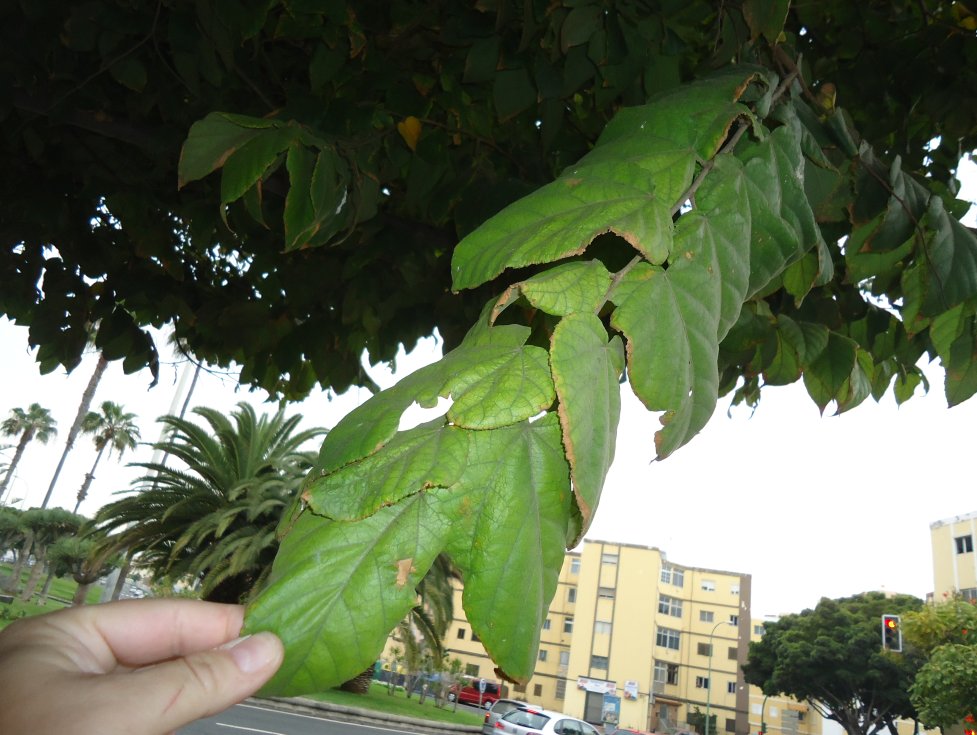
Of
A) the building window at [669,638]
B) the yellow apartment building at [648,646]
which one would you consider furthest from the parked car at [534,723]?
the building window at [669,638]

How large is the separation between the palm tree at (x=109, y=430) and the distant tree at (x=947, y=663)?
36539 millimetres

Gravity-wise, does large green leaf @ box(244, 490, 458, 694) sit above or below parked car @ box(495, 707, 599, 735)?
above

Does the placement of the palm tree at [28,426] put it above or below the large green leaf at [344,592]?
above

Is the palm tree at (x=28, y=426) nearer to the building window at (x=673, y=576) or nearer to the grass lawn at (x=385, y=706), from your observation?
the grass lawn at (x=385, y=706)

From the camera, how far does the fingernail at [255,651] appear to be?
0.54 meters

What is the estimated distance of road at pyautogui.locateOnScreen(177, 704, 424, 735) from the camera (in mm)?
10816

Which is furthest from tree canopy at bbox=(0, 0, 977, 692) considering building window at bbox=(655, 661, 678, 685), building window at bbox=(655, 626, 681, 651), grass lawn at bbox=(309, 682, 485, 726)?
building window at bbox=(655, 661, 678, 685)

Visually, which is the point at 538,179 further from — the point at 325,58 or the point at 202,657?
the point at 202,657

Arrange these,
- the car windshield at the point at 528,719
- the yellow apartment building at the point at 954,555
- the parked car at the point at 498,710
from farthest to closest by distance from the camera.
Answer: the yellow apartment building at the point at 954,555 → the parked car at the point at 498,710 → the car windshield at the point at 528,719

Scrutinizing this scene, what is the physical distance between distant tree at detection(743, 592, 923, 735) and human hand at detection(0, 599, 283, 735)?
32653 millimetres

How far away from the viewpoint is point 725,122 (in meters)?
0.83

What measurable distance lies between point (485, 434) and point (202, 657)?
13.4 inches

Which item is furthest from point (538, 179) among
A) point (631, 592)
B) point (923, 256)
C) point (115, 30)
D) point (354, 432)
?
point (631, 592)

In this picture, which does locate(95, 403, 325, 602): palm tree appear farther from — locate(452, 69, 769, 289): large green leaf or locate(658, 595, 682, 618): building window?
locate(658, 595, 682, 618): building window
